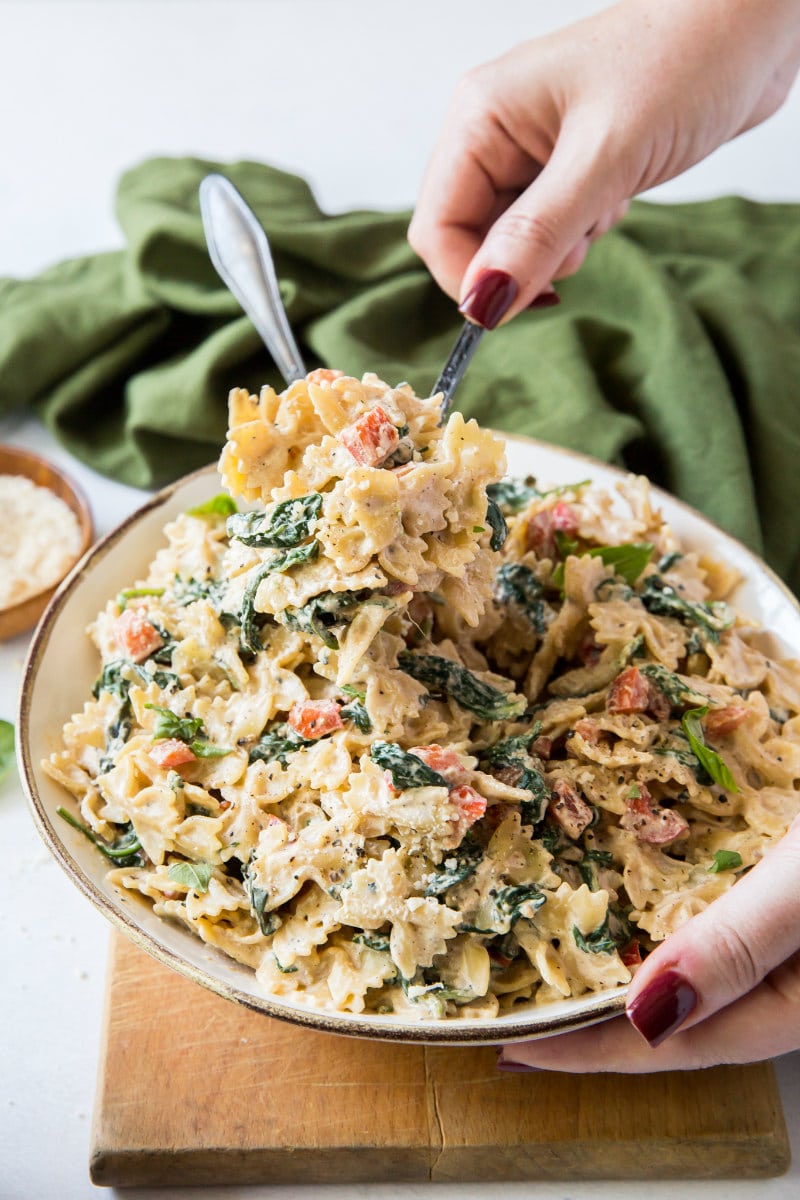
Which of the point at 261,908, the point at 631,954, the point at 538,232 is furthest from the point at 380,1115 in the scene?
the point at 538,232

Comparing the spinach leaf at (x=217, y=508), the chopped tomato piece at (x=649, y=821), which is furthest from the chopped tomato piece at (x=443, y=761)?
the spinach leaf at (x=217, y=508)

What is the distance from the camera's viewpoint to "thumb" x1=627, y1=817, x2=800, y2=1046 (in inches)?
121

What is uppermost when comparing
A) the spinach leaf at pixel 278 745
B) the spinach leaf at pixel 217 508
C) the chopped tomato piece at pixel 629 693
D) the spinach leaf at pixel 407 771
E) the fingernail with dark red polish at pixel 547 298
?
the fingernail with dark red polish at pixel 547 298

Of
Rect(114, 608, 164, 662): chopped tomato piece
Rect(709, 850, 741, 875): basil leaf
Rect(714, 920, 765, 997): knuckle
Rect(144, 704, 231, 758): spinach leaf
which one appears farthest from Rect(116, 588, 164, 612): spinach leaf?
Rect(714, 920, 765, 997): knuckle

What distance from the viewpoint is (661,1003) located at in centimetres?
307

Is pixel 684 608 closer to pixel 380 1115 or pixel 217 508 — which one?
pixel 217 508

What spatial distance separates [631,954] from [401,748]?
0.92 m

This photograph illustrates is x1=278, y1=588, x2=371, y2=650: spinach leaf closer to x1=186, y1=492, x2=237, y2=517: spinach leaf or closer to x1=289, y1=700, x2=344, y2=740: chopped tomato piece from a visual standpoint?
x1=289, y1=700, x2=344, y2=740: chopped tomato piece

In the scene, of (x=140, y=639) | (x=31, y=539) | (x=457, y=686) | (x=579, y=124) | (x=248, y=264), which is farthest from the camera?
(x=31, y=539)

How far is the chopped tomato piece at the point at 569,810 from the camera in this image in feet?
11.5

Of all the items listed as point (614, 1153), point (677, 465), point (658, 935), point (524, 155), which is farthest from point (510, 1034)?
point (524, 155)

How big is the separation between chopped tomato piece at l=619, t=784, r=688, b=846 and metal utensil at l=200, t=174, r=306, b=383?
6.94 ft

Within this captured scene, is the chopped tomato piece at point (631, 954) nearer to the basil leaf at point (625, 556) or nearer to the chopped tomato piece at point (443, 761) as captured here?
the chopped tomato piece at point (443, 761)

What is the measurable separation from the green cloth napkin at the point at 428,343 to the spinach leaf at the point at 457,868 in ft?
7.89
